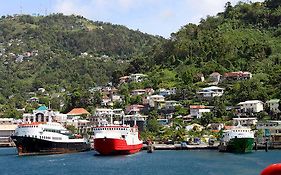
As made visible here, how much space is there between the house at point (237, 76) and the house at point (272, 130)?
2892 centimetres

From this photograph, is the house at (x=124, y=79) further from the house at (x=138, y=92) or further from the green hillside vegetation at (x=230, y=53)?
the house at (x=138, y=92)

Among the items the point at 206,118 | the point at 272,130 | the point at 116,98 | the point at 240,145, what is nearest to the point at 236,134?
the point at 240,145

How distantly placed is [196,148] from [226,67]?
50612 millimetres

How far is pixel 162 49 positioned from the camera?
489 ft

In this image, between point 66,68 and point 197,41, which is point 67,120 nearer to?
point 197,41

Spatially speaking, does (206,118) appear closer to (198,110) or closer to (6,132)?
(198,110)

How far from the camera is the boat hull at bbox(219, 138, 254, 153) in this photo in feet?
231

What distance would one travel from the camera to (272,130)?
84.1m

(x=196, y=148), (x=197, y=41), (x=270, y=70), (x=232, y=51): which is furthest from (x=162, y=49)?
(x=196, y=148)

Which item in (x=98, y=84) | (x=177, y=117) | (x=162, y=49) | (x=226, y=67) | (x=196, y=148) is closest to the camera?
(x=196, y=148)

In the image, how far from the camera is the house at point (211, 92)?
110500 millimetres

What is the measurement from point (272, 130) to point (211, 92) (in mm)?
27817

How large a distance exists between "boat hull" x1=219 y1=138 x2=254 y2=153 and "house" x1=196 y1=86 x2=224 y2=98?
38.7 m

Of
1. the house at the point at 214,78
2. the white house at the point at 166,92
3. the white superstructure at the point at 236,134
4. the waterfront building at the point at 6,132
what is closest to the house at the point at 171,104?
the white house at the point at 166,92
